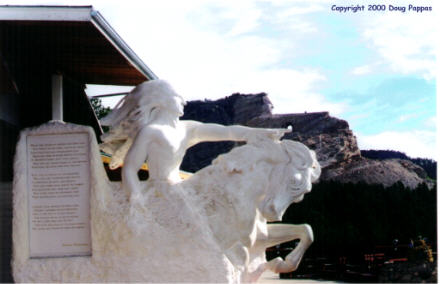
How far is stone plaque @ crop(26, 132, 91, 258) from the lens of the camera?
593 centimetres

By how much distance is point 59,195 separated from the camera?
236 inches

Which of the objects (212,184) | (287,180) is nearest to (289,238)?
(287,180)

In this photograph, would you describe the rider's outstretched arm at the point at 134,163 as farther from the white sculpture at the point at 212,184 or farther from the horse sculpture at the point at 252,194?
the horse sculpture at the point at 252,194

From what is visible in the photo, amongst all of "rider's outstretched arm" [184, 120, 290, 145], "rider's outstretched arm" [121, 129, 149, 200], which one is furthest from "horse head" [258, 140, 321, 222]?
"rider's outstretched arm" [121, 129, 149, 200]

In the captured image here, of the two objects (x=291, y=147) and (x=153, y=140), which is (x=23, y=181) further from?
(x=291, y=147)

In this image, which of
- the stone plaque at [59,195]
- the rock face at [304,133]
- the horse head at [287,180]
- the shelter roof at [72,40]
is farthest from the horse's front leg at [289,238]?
the rock face at [304,133]

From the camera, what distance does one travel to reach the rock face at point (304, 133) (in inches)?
845

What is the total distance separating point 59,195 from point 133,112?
3.17ft

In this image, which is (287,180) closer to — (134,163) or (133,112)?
(134,163)

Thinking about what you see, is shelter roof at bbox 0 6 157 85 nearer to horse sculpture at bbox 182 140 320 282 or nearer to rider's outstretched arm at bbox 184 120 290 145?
rider's outstretched arm at bbox 184 120 290 145

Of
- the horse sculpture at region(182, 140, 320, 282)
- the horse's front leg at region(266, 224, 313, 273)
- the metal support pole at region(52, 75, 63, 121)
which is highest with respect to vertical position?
the metal support pole at region(52, 75, 63, 121)

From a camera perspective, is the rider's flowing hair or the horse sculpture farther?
the rider's flowing hair

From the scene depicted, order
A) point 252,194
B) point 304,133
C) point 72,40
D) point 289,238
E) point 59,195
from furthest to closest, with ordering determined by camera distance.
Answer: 1. point 304,133
2. point 72,40
3. point 289,238
4. point 59,195
5. point 252,194

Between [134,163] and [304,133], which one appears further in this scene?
[304,133]
